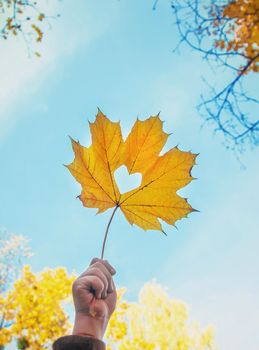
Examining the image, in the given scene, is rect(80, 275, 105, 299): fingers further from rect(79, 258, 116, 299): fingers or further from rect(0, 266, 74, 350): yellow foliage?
rect(0, 266, 74, 350): yellow foliage

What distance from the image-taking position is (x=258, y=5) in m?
2.92

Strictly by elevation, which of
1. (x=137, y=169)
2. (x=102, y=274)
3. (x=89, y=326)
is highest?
(x=137, y=169)

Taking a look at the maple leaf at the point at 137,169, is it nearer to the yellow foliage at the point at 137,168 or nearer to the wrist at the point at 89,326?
the yellow foliage at the point at 137,168

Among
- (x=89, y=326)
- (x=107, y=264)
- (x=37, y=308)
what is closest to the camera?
(x=89, y=326)

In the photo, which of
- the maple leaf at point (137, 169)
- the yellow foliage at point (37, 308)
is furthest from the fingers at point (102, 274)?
the yellow foliage at point (37, 308)

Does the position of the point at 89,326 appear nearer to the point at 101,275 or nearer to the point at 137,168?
the point at 101,275

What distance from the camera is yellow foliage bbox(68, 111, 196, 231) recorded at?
0.67 m

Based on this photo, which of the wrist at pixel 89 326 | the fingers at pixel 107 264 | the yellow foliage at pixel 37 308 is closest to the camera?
the wrist at pixel 89 326

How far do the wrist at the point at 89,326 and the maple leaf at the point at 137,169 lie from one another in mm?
235

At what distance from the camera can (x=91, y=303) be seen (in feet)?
2.03

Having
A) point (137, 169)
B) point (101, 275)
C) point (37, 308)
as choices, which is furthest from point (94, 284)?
point (37, 308)

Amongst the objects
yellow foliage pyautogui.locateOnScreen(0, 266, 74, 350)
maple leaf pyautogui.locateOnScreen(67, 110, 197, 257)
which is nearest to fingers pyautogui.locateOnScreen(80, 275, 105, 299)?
maple leaf pyautogui.locateOnScreen(67, 110, 197, 257)

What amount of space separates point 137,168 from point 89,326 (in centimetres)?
35

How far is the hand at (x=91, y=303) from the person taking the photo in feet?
1.94
